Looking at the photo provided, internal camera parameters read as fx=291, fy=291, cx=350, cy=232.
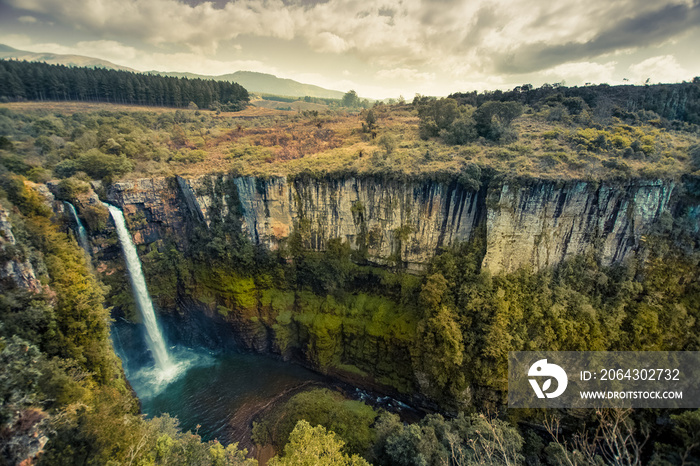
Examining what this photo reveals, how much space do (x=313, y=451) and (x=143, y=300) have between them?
19.7 meters

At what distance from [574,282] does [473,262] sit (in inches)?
263

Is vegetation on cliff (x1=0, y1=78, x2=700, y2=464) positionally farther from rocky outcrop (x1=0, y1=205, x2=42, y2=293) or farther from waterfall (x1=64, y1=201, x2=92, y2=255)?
waterfall (x1=64, y1=201, x2=92, y2=255)

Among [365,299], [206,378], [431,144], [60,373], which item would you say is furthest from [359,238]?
[60,373]

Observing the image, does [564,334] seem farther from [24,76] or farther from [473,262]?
[24,76]

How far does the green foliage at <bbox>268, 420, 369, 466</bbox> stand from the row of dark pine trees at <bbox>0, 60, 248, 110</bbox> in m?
56.5

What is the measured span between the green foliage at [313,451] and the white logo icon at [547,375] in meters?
11.4

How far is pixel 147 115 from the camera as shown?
40.8 meters

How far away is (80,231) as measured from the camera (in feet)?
71.1

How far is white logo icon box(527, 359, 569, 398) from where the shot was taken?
1769cm

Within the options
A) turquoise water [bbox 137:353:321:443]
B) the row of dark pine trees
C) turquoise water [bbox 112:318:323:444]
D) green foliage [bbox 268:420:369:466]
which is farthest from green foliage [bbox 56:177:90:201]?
the row of dark pine trees

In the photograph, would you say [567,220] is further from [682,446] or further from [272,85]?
[272,85]

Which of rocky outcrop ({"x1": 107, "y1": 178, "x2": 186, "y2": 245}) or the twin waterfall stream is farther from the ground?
rocky outcrop ({"x1": 107, "y1": 178, "x2": 186, "y2": 245})

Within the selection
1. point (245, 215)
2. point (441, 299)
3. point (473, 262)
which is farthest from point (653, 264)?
point (245, 215)

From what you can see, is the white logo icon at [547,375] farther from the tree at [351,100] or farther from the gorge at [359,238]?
the tree at [351,100]
